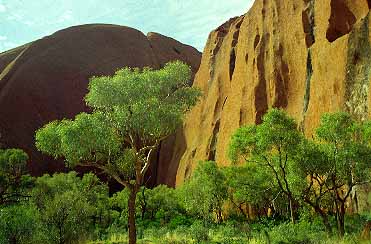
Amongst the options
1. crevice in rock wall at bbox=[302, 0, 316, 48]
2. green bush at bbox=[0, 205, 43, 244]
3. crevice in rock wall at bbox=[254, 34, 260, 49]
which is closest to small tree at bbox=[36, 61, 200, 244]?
green bush at bbox=[0, 205, 43, 244]

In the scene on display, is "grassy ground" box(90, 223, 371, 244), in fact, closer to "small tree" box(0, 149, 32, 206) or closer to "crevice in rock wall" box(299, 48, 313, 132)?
"small tree" box(0, 149, 32, 206)

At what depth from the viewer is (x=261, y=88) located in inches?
1925

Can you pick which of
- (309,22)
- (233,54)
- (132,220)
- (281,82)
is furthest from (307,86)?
(132,220)

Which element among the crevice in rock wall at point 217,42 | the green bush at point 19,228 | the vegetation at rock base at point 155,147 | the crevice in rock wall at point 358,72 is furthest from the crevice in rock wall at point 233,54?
the green bush at point 19,228

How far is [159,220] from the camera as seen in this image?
4494cm

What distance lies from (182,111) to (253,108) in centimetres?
2513

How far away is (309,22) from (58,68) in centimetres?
5038

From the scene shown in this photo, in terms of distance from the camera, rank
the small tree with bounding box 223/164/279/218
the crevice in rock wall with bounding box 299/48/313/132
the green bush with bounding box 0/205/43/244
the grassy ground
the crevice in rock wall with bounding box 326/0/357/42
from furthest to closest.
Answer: the crevice in rock wall with bounding box 299/48/313/132
the crevice in rock wall with bounding box 326/0/357/42
the small tree with bounding box 223/164/279/218
the green bush with bounding box 0/205/43/244
the grassy ground

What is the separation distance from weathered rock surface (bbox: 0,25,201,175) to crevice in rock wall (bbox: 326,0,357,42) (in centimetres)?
4661

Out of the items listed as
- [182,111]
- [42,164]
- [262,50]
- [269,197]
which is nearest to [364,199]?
[269,197]

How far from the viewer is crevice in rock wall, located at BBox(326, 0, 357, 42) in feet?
126

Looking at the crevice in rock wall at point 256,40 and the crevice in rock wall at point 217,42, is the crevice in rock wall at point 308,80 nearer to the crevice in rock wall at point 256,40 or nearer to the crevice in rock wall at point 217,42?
the crevice in rock wall at point 256,40

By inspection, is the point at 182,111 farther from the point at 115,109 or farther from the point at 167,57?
the point at 167,57

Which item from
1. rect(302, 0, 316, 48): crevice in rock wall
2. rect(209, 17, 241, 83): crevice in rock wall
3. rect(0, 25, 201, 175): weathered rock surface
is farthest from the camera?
rect(0, 25, 201, 175): weathered rock surface
